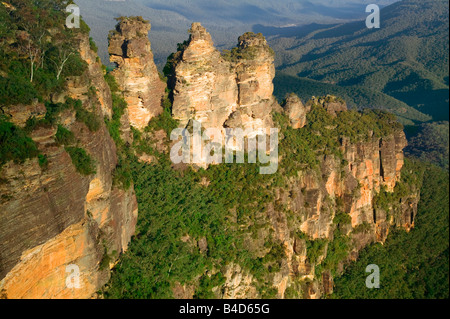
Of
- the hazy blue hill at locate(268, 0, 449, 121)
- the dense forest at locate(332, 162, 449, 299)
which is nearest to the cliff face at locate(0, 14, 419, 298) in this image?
the dense forest at locate(332, 162, 449, 299)

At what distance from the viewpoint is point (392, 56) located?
398 feet

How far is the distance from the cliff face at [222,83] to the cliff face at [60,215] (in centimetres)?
1014

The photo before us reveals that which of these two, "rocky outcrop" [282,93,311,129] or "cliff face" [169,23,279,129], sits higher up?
"cliff face" [169,23,279,129]

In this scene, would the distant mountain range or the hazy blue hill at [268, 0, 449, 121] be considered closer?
the distant mountain range

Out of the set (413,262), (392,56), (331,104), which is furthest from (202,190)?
(392,56)

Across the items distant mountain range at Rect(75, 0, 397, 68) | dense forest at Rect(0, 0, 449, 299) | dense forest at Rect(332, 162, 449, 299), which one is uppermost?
distant mountain range at Rect(75, 0, 397, 68)

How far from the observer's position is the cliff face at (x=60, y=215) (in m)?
16.5

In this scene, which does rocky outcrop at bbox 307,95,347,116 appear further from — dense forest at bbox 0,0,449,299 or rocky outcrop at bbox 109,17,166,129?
rocky outcrop at bbox 109,17,166,129

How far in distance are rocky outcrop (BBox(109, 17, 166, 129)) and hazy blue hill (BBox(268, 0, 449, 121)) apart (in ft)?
231

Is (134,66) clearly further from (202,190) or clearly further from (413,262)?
(413,262)

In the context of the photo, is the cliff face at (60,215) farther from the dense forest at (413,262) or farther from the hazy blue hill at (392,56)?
the hazy blue hill at (392,56)

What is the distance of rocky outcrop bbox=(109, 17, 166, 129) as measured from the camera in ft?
99.2

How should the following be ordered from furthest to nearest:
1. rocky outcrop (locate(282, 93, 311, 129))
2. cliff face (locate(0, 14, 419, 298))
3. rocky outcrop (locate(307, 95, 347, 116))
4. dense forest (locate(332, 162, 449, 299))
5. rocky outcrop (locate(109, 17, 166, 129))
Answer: rocky outcrop (locate(307, 95, 347, 116)) < rocky outcrop (locate(282, 93, 311, 129)) < dense forest (locate(332, 162, 449, 299)) < rocky outcrop (locate(109, 17, 166, 129)) < cliff face (locate(0, 14, 419, 298))

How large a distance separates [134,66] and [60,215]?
1516 cm
